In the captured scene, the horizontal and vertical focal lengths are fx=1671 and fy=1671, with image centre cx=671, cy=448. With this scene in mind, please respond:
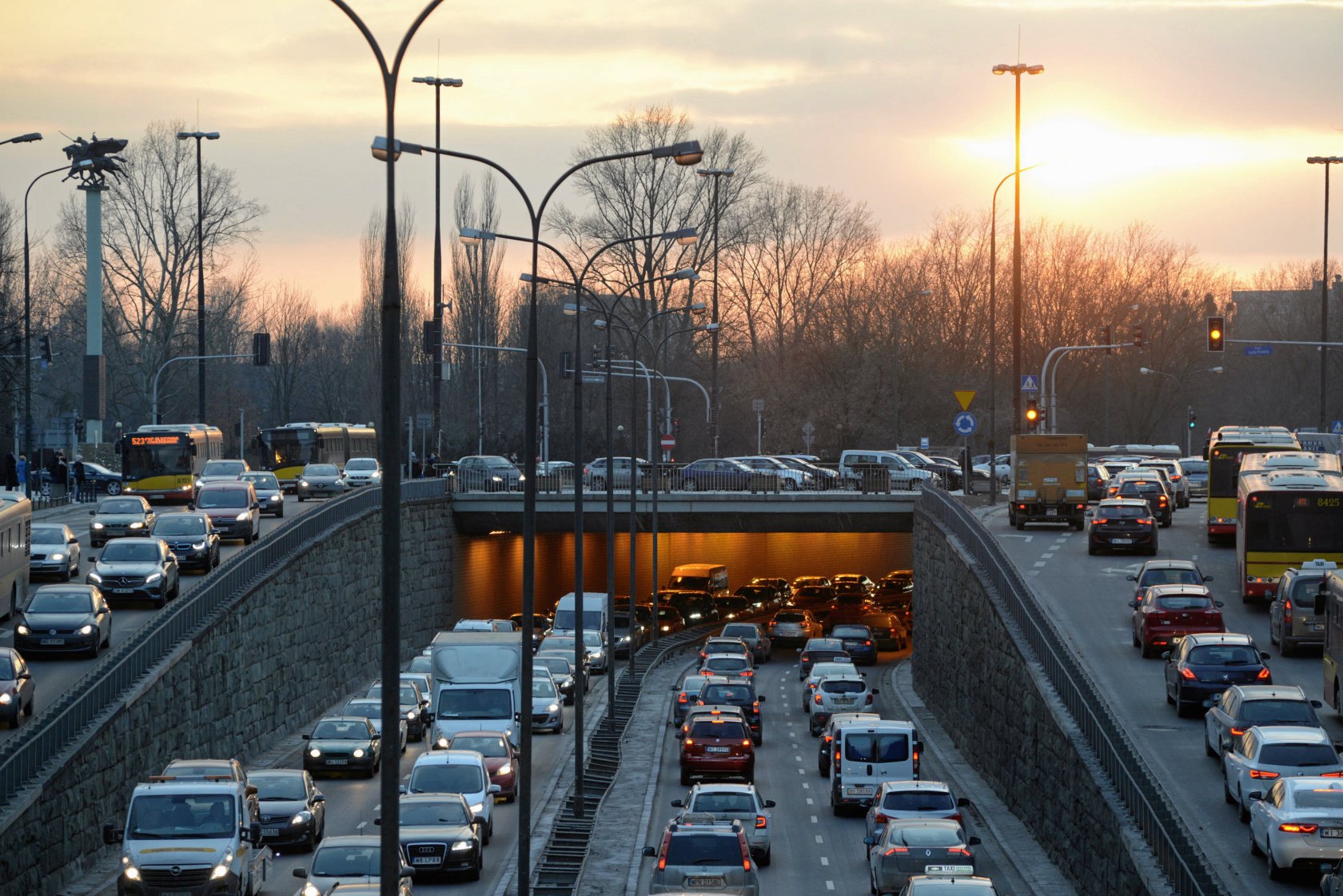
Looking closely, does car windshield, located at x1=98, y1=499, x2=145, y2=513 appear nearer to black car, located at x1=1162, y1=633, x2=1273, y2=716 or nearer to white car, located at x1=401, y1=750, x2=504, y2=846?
white car, located at x1=401, y1=750, x2=504, y2=846

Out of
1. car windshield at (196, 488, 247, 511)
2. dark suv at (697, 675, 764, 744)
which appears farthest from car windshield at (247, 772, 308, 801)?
car windshield at (196, 488, 247, 511)

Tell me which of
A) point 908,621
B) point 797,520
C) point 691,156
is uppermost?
point 691,156

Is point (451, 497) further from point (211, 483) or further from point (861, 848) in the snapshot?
point (861, 848)

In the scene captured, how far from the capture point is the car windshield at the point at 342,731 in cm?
3362

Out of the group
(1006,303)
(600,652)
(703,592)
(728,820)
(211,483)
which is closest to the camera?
(728,820)

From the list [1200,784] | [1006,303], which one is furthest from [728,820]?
[1006,303]

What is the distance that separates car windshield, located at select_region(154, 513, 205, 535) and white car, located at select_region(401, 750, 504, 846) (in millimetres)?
14862

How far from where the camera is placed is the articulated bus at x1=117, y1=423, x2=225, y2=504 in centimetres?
5366

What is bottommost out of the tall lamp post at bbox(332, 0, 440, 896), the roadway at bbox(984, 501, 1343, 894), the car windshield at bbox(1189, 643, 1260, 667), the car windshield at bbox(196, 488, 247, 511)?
the roadway at bbox(984, 501, 1343, 894)

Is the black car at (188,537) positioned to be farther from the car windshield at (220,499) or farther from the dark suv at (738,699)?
the dark suv at (738,699)

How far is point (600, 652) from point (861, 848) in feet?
86.6

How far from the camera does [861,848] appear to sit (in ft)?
90.1

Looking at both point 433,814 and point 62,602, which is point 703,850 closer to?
point 433,814

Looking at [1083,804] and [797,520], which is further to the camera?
[797,520]
